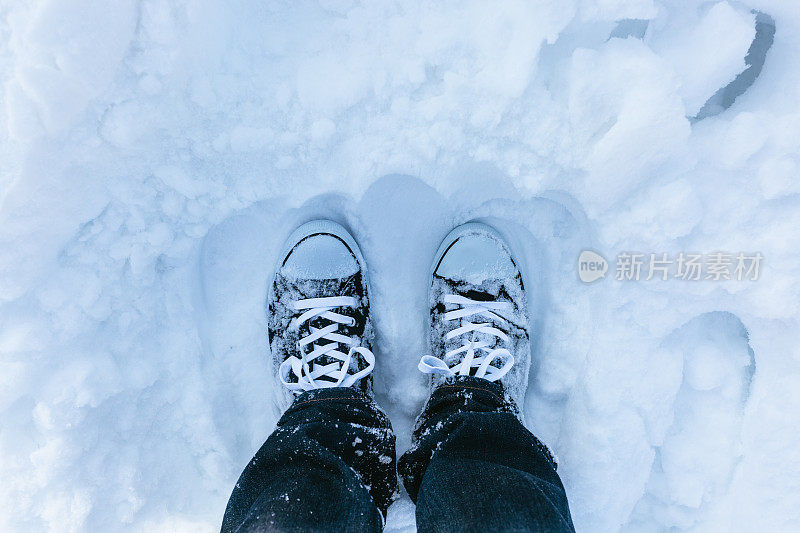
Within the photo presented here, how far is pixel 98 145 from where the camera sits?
0.91 meters

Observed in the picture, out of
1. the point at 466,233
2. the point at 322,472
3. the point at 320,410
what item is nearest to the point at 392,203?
the point at 466,233

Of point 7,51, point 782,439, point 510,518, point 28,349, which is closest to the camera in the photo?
point 510,518

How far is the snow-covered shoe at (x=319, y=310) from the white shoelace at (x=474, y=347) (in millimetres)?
190

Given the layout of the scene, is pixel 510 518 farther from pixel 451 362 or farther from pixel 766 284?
pixel 766 284

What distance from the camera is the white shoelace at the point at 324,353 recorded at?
1.08m

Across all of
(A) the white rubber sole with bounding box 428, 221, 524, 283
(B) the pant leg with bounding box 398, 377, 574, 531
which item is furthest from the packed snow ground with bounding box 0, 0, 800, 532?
(B) the pant leg with bounding box 398, 377, 574, 531

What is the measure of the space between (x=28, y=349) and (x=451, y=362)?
886mm

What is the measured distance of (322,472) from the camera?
0.73 metres

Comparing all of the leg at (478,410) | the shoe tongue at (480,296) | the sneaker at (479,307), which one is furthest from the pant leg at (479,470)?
the shoe tongue at (480,296)

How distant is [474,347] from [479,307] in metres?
0.10

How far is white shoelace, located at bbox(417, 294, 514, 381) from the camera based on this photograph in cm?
107

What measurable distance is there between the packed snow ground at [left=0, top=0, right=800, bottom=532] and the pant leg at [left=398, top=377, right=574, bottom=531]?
0.31 meters

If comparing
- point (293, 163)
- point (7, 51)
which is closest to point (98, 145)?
point (7, 51)

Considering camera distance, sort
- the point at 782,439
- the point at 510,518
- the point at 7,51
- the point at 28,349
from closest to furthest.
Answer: the point at 510,518
the point at 7,51
the point at 28,349
the point at 782,439
